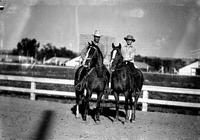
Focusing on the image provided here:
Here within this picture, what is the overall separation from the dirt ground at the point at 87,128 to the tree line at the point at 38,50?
3879 inches

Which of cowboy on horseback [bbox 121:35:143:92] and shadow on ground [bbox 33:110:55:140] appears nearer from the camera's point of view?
shadow on ground [bbox 33:110:55:140]

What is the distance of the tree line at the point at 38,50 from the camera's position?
106 m

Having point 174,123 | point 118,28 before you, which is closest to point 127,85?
point 174,123

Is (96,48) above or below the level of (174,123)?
above

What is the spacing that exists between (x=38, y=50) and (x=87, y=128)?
119534 mm

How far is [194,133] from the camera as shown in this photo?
863 centimetres

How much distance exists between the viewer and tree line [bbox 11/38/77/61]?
106 meters

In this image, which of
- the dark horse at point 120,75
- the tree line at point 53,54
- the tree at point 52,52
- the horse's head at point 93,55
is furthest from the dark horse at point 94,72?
the tree at point 52,52

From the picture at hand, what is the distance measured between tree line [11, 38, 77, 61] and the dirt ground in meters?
98.5

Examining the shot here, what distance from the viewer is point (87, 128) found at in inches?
333

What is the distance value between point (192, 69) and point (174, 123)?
76076 mm

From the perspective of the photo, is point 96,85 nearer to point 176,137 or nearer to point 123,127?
point 123,127

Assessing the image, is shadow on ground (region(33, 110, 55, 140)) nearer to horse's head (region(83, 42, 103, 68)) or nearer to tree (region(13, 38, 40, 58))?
horse's head (region(83, 42, 103, 68))

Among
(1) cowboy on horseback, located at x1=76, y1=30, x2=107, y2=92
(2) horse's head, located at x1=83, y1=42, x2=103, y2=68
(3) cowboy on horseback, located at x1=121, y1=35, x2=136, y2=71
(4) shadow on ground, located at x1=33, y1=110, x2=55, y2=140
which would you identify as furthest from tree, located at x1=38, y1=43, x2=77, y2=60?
(4) shadow on ground, located at x1=33, y1=110, x2=55, y2=140
